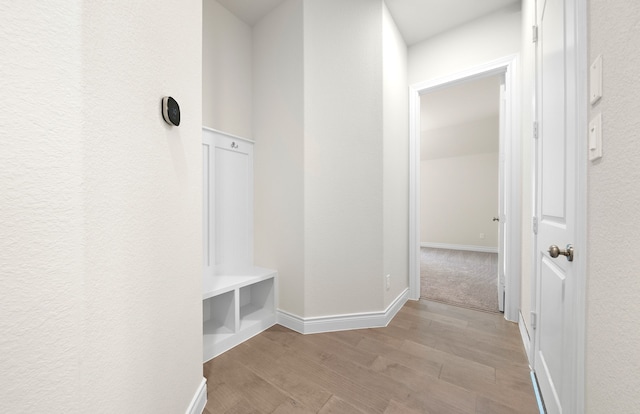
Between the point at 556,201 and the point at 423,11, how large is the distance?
2.09 m

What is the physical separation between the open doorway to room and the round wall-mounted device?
337 cm

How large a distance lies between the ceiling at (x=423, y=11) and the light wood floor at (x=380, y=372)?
277cm

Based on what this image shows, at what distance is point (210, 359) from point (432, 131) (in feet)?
19.1

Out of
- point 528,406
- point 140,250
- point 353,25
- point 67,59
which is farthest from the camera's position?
point 353,25

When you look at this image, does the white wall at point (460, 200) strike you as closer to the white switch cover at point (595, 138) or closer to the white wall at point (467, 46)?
the white wall at point (467, 46)

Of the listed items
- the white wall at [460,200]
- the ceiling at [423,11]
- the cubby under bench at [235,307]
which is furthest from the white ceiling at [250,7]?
the white wall at [460,200]

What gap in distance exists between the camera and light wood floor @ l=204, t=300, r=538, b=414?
1.25m

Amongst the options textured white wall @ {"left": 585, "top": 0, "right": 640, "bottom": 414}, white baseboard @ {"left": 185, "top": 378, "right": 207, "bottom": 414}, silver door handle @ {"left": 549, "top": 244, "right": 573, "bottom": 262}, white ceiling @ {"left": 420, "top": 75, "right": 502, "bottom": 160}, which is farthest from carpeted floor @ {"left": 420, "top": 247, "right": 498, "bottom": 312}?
white ceiling @ {"left": 420, "top": 75, "right": 502, "bottom": 160}

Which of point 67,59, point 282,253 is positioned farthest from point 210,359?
point 67,59

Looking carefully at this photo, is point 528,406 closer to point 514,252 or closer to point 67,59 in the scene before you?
point 514,252

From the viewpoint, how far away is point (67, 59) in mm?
543

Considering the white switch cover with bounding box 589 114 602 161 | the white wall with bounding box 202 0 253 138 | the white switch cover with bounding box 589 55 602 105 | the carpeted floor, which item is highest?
the white wall with bounding box 202 0 253 138

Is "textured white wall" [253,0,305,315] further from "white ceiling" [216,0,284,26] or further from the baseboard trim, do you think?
the baseboard trim

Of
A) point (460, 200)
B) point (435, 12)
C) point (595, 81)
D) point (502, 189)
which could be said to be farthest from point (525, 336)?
point (460, 200)
